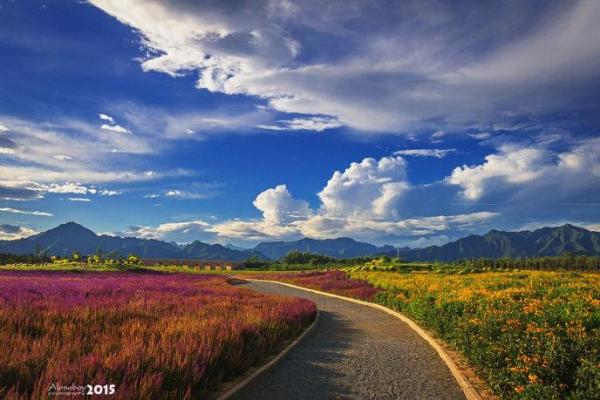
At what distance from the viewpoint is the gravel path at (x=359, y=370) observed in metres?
8.55

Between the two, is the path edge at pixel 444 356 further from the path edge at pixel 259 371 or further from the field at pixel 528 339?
the path edge at pixel 259 371

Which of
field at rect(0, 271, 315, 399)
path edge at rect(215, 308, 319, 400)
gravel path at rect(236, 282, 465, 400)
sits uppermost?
field at rect(0, 271, 315, 399)

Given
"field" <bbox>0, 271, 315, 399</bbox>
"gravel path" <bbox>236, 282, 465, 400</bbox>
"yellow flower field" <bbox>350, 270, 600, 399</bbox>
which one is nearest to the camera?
"field" <bbox>0, 271, 315, 399</bbox>

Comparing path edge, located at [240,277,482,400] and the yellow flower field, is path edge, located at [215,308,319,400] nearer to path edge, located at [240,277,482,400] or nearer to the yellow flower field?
path edge, located at [240,277,482,400]

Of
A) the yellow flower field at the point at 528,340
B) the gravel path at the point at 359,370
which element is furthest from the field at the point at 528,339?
the gravel path at the point at 359,370

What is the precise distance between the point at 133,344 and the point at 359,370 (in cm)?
501

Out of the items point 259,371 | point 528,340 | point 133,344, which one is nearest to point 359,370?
point 259,371

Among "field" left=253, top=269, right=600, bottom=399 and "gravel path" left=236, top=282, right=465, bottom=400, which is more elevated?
"field" left=253, top=269, right=600, bottom=399

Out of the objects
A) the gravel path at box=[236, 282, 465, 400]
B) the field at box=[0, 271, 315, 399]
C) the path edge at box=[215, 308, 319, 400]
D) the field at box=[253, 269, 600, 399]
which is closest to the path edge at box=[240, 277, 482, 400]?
the gravel path at box=[236, 282, 465, 400]

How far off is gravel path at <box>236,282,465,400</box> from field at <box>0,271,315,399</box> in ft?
2.67

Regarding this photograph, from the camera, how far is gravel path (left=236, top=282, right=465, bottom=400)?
8555mm

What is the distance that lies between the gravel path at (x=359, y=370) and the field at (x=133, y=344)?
81 cm

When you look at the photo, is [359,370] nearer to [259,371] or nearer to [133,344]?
[259,371]

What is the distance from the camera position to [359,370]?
10148 mm
